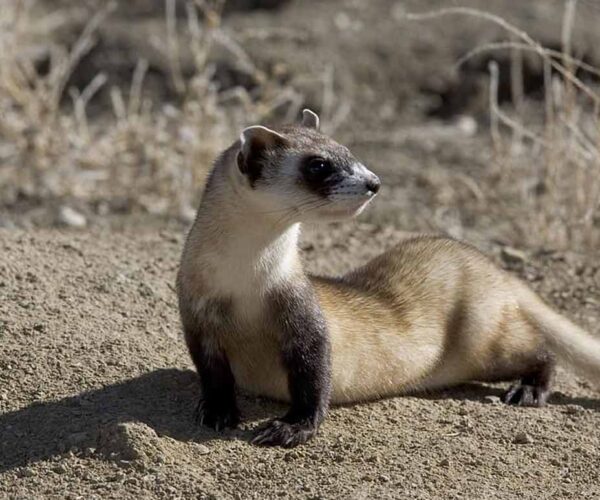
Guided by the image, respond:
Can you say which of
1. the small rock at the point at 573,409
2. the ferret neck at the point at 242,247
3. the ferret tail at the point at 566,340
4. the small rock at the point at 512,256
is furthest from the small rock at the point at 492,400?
the small rock at the point at 512,256

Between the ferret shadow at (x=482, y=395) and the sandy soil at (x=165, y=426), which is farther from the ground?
the sandy soil at (x=165, y=426)

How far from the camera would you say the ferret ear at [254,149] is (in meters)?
3.82

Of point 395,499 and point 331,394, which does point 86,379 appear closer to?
point 331,394

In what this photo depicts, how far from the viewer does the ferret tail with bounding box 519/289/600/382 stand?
4680mm

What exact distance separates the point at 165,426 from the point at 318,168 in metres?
0.88

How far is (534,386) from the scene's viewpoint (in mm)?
4586

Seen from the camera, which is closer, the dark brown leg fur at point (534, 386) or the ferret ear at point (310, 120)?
the ferret ear at point (310, 120)

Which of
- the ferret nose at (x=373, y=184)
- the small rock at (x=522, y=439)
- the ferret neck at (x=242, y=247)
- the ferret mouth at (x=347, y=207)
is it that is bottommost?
the small rock at (x=522, y=439)

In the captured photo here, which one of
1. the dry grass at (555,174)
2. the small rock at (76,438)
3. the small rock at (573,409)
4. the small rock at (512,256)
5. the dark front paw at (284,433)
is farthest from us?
the small rock at (512,256)

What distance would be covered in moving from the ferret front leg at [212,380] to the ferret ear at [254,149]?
0.51 meters

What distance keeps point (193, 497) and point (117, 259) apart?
6.29ft

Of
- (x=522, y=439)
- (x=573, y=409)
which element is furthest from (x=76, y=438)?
(x=573, y=409)

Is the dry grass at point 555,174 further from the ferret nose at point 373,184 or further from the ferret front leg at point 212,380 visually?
the ferret front leg at point 212,380

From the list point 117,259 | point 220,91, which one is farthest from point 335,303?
point 220,91
